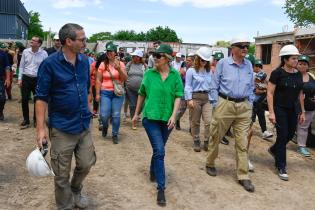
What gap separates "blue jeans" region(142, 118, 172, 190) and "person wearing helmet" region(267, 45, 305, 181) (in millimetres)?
1953

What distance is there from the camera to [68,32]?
4.15 m

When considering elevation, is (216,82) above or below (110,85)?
Answer: above

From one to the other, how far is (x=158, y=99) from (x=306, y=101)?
13.5 ft

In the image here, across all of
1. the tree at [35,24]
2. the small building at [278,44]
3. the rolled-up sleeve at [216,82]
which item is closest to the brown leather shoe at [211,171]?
the rolled-up sleeve at [216,82]

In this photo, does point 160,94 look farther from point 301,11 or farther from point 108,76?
point 301,11

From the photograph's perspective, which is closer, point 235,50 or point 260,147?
point 235,50

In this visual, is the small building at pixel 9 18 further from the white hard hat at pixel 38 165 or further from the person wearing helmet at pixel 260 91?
the white hard hat at pixel 38 165

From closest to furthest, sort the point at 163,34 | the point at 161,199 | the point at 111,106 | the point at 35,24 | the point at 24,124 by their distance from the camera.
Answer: the point at 161,199, the point at 111,106, the point at 24,124, the point at 163,34, the point at 35,24

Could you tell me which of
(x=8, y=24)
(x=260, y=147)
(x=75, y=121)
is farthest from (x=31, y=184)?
(x=8, y=24)

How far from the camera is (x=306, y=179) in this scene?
22.1ft

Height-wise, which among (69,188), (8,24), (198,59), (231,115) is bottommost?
(69,188)

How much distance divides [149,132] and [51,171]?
5.07 ft

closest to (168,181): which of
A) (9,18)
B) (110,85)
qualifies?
(110,85)

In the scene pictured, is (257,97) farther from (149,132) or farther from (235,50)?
(149,132)
